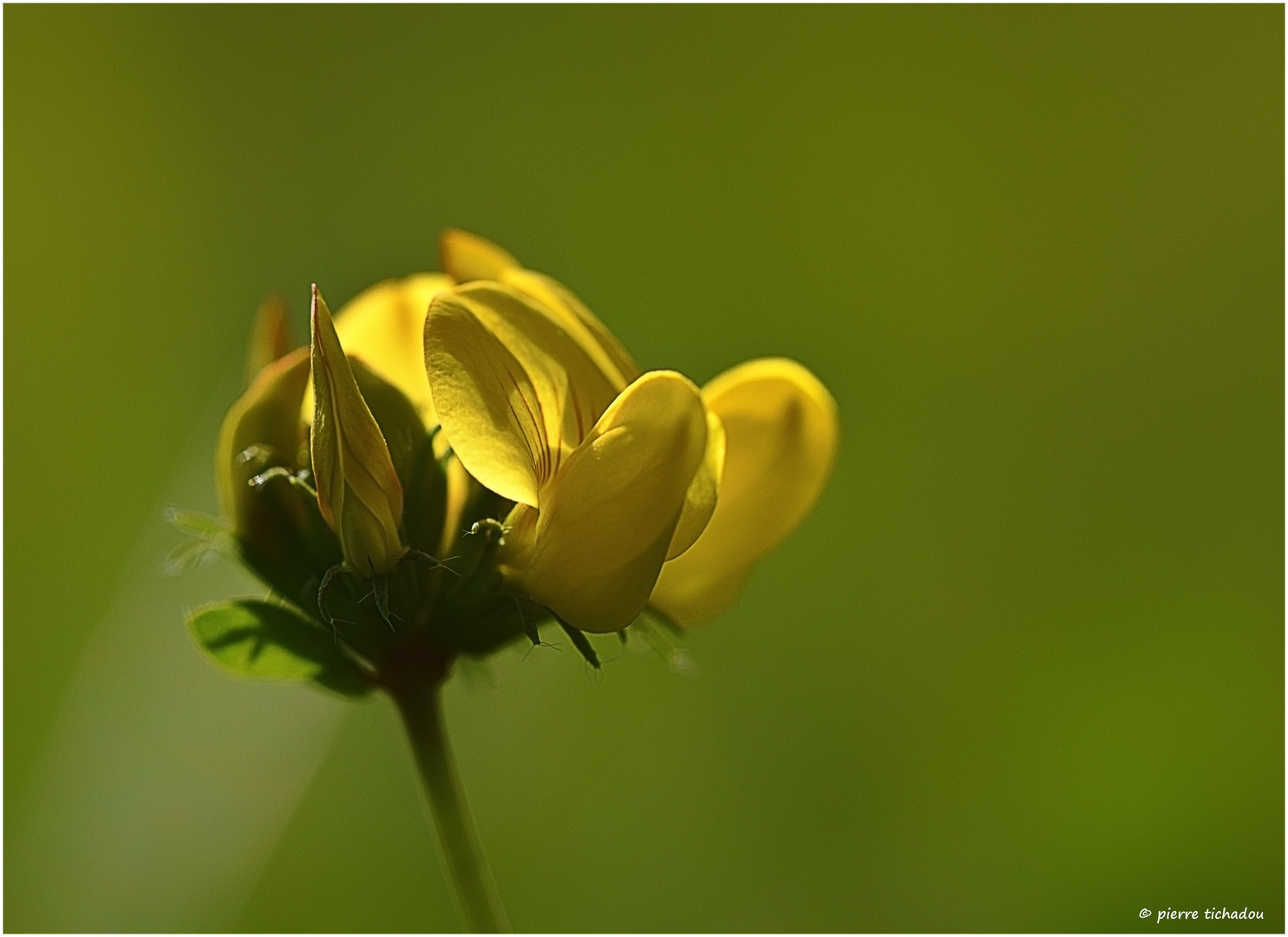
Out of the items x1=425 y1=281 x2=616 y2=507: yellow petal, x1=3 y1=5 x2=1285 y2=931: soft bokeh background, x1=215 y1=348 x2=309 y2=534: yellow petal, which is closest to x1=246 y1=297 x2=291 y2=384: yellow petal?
x1=215 y1=348 x2=309 y2=534: yellow petal

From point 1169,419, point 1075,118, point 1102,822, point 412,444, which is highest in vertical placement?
point 1075,118

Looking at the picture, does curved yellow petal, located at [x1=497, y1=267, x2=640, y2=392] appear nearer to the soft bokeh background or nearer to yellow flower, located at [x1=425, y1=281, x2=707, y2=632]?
yellow flower, located at [x1=425, y1=281, x2=707, y2=632]

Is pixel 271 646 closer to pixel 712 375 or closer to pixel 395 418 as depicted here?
pixel 395 418

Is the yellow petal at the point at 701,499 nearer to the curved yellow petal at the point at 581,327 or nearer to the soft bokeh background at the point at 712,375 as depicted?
the curved yellow petal at the point at 581,327

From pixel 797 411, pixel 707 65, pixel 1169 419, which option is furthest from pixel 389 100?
pixel 797 411

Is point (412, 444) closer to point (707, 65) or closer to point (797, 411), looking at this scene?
point (797, 411)

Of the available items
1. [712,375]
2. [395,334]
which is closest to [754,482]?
[395,334]
